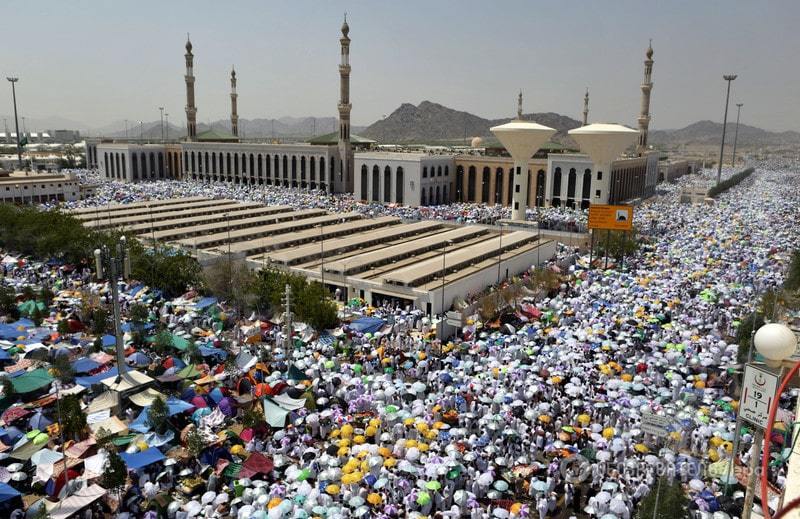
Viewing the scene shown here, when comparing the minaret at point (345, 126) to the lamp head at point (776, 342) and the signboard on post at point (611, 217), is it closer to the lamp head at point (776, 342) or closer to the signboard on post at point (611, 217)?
the signboard on post at point (611, 217)

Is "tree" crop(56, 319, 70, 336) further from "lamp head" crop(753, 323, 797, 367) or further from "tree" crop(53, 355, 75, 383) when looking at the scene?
"lamp head" crop(753, 323, 797, 367)

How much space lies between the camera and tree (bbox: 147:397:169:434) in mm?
13281

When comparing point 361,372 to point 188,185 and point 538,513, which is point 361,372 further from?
point 188,185

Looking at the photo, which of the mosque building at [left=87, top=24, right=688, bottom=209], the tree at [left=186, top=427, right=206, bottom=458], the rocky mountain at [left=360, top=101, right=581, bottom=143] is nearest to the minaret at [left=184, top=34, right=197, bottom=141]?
the mosque building at [left=87, top=24, right=688, bottom=209]

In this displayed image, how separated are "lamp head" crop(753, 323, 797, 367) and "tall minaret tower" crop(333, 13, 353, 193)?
5718cm

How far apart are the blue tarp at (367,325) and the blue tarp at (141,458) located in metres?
9.04

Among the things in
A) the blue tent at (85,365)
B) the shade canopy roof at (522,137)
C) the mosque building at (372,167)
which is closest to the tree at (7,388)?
the blue tent at (85,365)

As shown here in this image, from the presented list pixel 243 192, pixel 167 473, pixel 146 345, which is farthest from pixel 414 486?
pixel 243 192

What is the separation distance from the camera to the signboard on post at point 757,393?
6883mm

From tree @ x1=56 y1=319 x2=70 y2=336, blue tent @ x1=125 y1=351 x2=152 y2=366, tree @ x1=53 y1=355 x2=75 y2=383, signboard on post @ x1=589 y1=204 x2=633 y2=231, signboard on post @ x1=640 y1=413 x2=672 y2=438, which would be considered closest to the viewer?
signboard on post @ x1=640 y1=413 x2=672 y2=438

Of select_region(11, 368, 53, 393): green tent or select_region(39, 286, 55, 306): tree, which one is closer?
select_region(11, 368, 53, 393): green tent

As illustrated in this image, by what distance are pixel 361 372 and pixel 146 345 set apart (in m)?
7.14

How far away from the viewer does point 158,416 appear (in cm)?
1327

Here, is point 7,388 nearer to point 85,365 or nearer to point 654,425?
point 85,365
